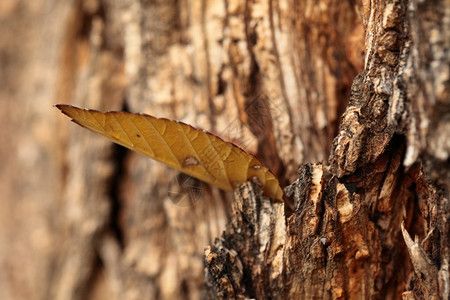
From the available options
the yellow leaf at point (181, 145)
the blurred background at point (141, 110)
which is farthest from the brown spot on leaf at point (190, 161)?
the blurred background at point (141, 110)

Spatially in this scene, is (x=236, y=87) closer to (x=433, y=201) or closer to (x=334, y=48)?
(x=334, y=48)

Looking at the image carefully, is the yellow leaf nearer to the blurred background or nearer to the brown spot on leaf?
the brown spot on leaf

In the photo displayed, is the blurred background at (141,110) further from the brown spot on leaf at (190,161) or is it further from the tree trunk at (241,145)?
the brown spot on leaf at (190,161)

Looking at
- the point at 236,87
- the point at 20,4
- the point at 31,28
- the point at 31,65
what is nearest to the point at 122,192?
the point at 236,87

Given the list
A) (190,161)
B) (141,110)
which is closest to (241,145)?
(190,161)

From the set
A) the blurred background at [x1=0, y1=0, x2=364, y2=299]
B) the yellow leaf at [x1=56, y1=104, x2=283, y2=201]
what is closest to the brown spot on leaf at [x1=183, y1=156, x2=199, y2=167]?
the yellow leaf at [x1=56, y1=104, x2=283, y2=201]

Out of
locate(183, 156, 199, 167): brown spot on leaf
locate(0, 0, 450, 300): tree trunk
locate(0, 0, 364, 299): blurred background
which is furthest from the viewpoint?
locate(0, 0, 364, 299): blurred background
